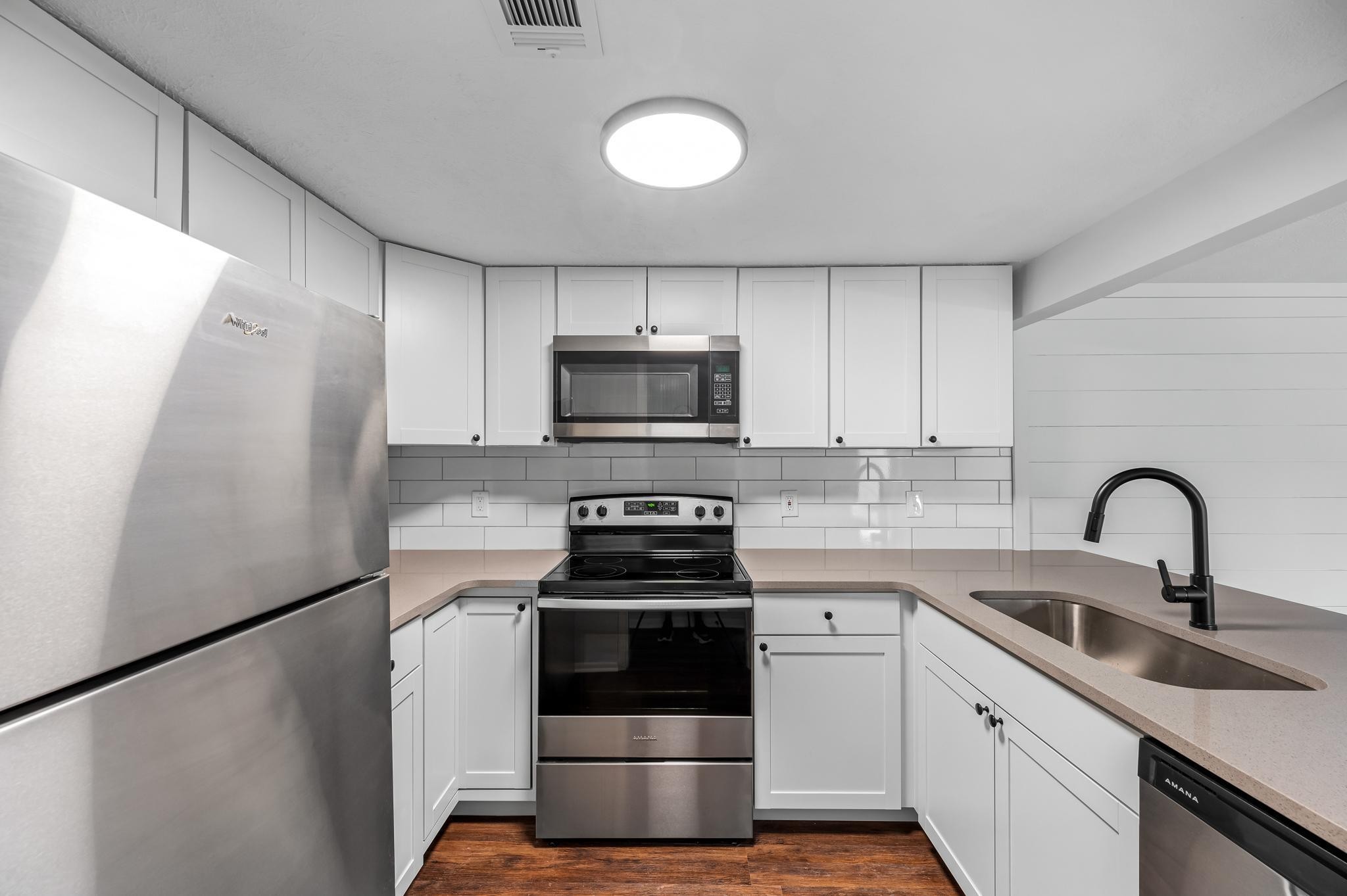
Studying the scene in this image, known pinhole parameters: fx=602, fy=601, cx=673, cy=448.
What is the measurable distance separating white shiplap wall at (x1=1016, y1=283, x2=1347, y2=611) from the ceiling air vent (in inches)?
91.6

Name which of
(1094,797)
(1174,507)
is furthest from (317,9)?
(1174,507)

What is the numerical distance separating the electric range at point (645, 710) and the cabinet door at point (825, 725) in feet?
0.28

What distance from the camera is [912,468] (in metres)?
2.74

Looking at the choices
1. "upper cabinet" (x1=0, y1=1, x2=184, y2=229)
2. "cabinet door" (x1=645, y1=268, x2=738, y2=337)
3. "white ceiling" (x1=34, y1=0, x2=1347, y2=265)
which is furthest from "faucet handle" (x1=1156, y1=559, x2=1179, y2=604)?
"upper cabinet" (x1=0, y1=1, x2=184, y2=229)

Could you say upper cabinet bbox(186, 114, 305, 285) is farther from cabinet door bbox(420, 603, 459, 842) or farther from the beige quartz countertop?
cabinet door bbox(420, 603, 459, 842)

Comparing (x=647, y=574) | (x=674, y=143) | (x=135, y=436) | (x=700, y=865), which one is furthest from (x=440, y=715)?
(x=674, y=143)

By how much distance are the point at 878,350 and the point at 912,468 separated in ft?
1.98

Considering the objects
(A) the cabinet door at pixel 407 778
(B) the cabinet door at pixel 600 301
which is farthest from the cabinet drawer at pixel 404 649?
(B) the cabinet door at pixel 600 301

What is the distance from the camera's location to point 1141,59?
3.88 feet

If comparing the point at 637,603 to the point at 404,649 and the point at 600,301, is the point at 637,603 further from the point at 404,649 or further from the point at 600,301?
the point at 600,301

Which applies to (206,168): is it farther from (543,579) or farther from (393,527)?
(393,527)

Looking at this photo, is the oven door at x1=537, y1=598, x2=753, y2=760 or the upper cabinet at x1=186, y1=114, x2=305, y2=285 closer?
the upper cabinet at x1=186, y1=114, x2=305, y2=285

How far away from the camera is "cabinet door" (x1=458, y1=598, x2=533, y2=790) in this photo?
7.13ft

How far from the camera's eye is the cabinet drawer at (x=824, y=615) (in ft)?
6.98
